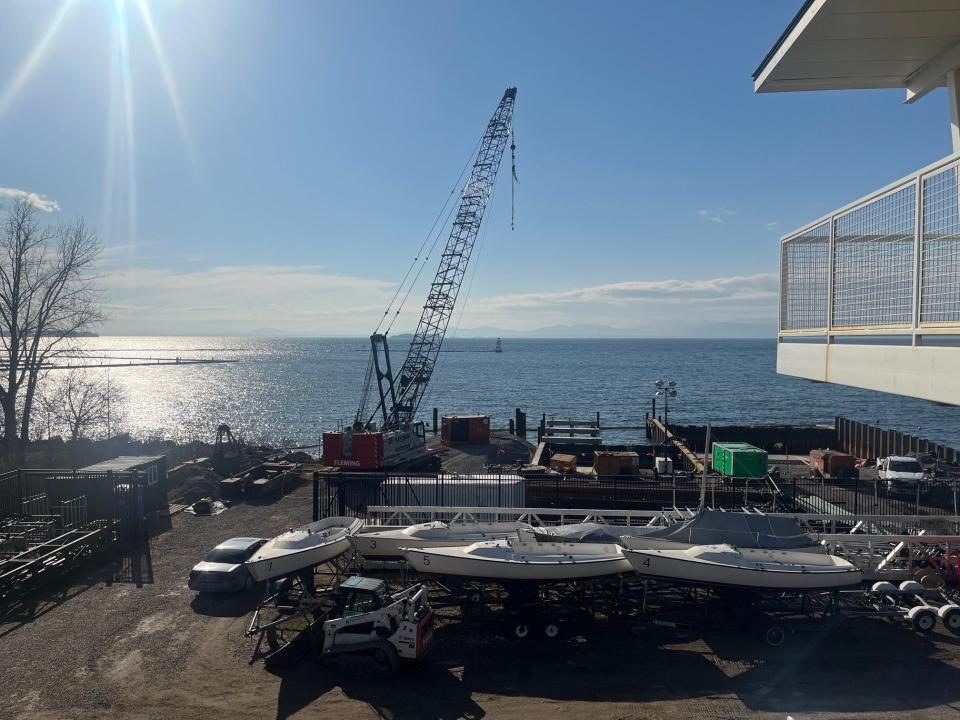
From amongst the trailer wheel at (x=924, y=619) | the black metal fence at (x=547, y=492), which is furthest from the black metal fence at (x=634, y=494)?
the trailer wheel at (x=924, y=619)

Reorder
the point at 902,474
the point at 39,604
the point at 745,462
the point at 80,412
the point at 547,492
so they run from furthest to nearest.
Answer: the point at 80,412, the point at 745,462, the point at 902,474, the point at 547,492, the point at 39,604

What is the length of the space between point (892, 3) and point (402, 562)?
12895 millimetres

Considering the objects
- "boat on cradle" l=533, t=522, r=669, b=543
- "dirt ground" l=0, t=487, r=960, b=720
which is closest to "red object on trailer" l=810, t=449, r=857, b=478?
"dirt ground" l=0, t=487, r=960, b=720

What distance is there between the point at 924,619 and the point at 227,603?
1495 centimetres

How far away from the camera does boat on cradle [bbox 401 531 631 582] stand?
514 inches

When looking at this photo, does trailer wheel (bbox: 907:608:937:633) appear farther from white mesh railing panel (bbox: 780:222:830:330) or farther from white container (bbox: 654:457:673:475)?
white container (bbox: 654:457:673:475)

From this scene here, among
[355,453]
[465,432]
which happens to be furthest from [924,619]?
[465,432]

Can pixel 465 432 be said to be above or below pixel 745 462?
below

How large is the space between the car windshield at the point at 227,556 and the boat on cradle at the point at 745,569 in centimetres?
938

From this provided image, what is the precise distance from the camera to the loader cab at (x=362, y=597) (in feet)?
39.3

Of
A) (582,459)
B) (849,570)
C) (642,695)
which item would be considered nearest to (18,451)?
(582,459)

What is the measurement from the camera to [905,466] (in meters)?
25.8

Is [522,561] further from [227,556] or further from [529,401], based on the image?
[529,401]

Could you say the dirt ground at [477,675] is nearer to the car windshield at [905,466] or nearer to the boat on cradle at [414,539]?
the boat on cradle at [414,539]
